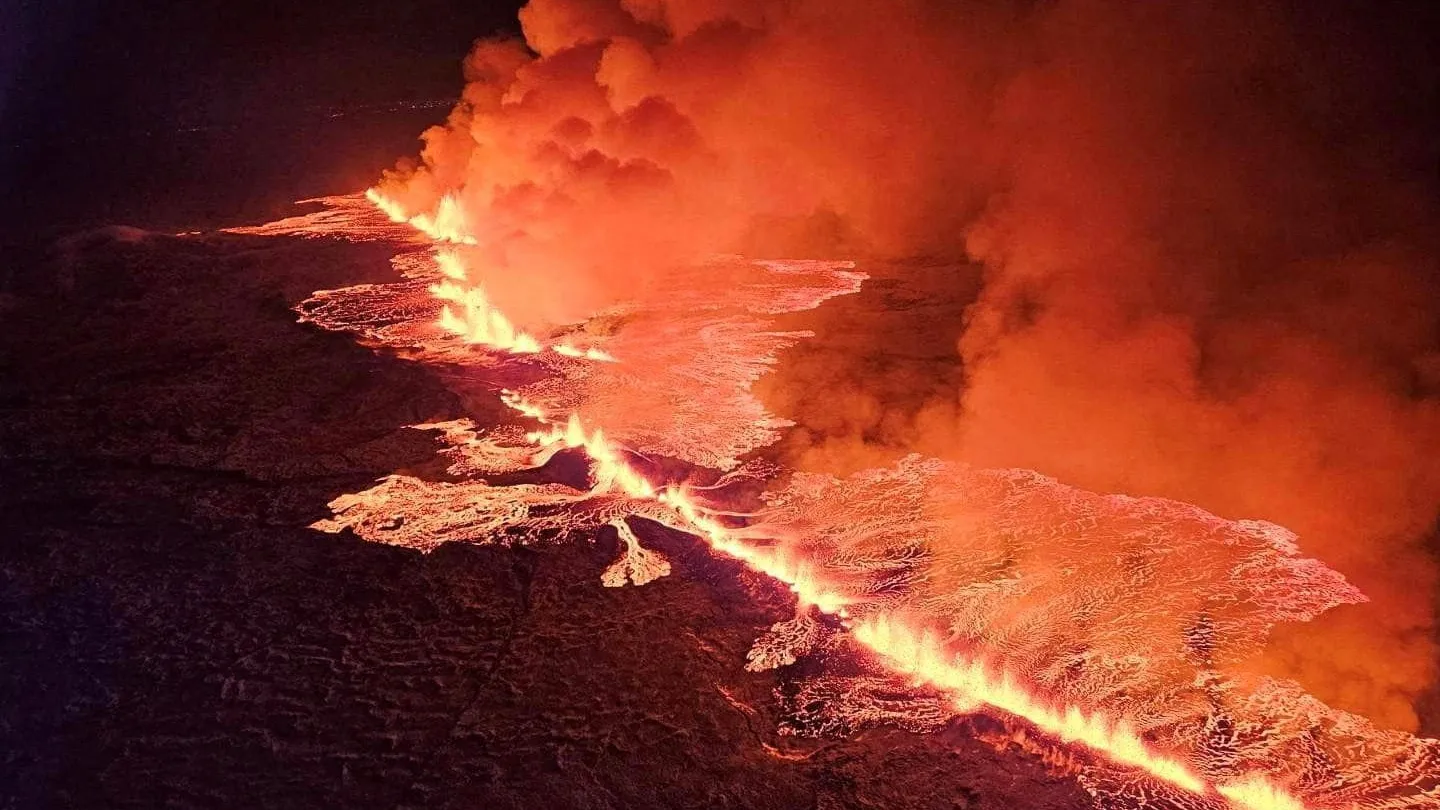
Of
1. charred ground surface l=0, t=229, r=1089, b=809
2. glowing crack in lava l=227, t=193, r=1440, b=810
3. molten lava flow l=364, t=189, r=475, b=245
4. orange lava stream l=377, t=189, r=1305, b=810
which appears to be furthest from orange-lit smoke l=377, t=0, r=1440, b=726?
molten lava flow l=364, t=189, r=475, b=245

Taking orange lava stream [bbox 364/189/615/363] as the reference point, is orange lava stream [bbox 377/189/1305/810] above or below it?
below

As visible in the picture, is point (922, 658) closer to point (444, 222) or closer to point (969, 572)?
point (969, 572)

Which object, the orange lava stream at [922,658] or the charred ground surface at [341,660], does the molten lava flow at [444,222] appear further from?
the orange lava stream at [922,658]

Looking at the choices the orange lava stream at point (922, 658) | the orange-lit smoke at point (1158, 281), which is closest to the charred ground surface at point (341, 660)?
the orange lava stream at point (922, 658)

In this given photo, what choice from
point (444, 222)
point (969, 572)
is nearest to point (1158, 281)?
point (969, 572)

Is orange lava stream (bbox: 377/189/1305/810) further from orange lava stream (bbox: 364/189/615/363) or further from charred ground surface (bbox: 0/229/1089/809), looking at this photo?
orange lava stream (bbox: 364/189/615/363)

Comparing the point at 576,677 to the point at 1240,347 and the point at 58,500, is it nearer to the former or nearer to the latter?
the point at 58,500
